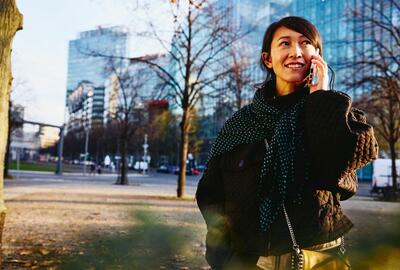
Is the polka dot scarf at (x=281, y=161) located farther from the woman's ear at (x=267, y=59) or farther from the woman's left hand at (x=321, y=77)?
the woman's ear at (x=267, y=59)

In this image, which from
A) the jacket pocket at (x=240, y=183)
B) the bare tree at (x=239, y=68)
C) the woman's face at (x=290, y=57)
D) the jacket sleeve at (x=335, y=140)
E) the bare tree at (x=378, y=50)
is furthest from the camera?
the bare tree at (x=239, y=68)

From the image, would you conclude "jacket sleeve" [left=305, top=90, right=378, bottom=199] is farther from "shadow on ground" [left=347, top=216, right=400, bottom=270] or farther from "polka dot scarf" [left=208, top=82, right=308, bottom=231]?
"shadow on ground" [left=347, top=216, right=400, bottom=270]

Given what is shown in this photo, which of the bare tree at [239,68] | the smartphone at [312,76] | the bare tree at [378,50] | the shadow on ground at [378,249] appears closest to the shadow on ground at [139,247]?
the shadow on ground at [378,249]

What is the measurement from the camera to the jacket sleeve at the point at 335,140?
1.33 m

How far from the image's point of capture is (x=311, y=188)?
1.44 meters

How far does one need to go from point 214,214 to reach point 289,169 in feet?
1.31

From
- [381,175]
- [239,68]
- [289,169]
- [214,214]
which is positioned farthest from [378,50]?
[289,169]

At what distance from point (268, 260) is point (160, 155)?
79.1 meters

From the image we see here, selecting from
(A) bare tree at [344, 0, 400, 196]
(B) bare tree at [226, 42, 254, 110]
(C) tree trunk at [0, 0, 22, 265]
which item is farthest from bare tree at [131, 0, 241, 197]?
(C) tree trunk at [0, 0, 22, 265]

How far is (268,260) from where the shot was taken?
1.46 meters

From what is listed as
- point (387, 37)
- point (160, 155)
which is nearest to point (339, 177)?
point (387, 37)

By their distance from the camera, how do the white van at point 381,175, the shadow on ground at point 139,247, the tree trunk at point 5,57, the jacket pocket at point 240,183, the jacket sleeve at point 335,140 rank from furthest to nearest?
the white van at point 381,175 → the tree trunk at point 5,57 → the shadow on ground at point 139,247 → the jacket pocket at point 240,183 → the jacket sleeve at point 335,140

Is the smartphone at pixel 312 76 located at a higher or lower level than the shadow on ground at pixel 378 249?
higher

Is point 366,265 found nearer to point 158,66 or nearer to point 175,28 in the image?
point 175,28
